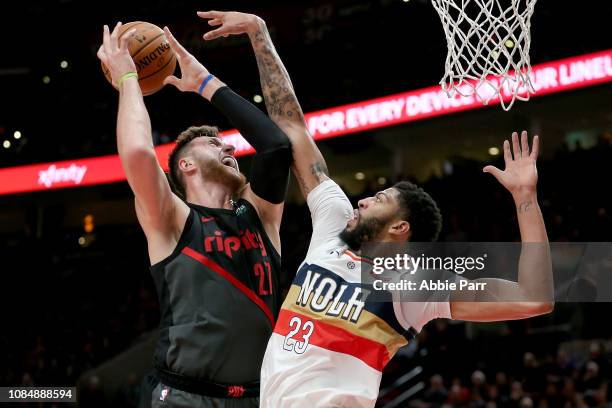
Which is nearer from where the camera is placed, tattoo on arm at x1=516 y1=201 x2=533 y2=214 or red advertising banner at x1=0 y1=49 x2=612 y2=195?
tattoo on arm at x1=516 y1=201 x2=533 y2=214

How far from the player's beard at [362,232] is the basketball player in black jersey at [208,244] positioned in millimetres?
362

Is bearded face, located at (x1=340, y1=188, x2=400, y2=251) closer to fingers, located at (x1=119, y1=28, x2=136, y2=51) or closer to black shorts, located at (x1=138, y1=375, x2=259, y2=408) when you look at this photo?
black shorts, located at (x1=138, y1=375, x2=259, y2=408)

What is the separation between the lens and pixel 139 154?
2795mm

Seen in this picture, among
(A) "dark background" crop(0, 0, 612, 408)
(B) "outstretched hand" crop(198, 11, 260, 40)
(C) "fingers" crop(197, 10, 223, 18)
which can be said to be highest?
(C) "fingers" crop(197, 10, 223, 18)

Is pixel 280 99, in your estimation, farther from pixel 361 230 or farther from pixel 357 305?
pixel 357 305

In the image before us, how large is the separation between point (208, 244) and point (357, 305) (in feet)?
1.98

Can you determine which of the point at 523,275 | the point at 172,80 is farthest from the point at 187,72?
the point at 523,275

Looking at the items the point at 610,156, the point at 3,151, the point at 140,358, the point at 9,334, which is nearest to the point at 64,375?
the point at 140,358

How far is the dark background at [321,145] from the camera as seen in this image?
10234mm

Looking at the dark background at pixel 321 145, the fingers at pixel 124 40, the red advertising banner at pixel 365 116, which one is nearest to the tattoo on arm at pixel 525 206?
the fingers at pixel 124 40

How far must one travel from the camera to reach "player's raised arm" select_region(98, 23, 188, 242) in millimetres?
2812

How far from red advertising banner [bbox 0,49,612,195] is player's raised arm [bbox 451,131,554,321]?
15.3 feet

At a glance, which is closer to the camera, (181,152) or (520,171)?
(520,171)

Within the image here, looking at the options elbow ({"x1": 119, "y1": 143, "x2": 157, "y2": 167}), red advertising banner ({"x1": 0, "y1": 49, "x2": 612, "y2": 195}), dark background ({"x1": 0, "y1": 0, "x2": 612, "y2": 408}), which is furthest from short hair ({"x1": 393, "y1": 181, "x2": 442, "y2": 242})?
dark background ({"x1": 0, "y1": 0, "x2": 612, "y2": 408})
